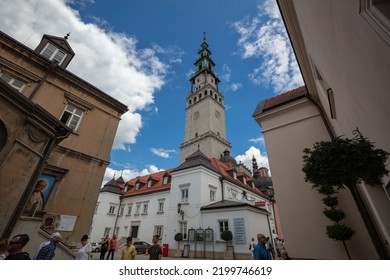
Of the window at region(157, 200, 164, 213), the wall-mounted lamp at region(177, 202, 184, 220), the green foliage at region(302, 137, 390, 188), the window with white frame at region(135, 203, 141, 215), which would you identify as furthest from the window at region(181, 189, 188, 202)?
the green foliage at region(302, 137, 390, 188)

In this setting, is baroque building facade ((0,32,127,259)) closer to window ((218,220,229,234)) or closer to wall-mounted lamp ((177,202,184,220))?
wall-mounted lamp ((177,202,184,220))

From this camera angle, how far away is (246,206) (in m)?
16.3

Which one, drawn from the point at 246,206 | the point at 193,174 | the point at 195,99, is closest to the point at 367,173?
the point at 246,206

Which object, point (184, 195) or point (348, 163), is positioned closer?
point (348, 163)

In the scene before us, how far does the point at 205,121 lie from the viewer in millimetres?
40250

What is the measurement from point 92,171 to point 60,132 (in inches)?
150

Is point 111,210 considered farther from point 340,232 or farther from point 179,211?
point 340,232

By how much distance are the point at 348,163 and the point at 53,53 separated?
582 inches

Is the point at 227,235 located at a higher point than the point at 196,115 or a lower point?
lower

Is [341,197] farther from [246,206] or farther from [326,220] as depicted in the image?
[246,206]

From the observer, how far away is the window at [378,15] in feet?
6.88

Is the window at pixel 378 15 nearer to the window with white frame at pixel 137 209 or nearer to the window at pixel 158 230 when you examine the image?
the window at pixel 158 230

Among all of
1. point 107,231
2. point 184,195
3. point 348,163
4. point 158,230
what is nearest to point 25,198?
point 348,163

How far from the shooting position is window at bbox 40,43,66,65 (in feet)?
35.2
